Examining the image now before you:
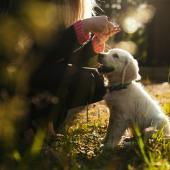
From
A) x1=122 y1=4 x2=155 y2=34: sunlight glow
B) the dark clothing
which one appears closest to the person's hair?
the dark clothing

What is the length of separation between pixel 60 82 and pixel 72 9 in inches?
24.8

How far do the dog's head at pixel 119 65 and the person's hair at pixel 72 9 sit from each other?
1.23ft

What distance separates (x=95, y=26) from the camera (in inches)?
152

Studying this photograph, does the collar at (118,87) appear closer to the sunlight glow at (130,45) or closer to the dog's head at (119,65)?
the dog's head at (119,65)

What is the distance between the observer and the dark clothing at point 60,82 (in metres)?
3.89

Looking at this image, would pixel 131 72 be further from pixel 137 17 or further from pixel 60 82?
pixel 137 17

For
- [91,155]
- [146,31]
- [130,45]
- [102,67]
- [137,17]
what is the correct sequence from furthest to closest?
1. [137,17]
2. [130,45]
3. [146,31]
4. [102,67]
5. [91,155]

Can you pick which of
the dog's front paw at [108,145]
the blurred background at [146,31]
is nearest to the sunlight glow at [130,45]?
the blurred background at [146,31]

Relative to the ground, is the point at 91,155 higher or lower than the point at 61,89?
lower

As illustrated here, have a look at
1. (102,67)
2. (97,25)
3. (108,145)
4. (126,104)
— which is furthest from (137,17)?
(108,145)

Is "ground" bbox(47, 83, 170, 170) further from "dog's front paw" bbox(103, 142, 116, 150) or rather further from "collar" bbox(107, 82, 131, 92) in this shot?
"collar" bbox(107, 82, 131, 92)


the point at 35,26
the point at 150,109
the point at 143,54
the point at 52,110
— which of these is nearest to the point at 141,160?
the point at 150,109

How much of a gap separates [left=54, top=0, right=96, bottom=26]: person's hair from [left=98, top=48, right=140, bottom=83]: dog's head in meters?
0.38

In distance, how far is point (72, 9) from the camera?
4.16 m
